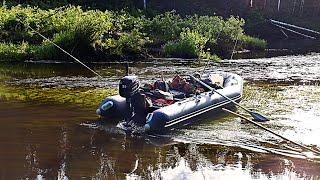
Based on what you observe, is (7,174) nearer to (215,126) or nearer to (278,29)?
(215,126)

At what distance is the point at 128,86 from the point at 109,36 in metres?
14.8

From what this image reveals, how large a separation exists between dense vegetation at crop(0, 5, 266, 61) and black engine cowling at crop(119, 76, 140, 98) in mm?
12680

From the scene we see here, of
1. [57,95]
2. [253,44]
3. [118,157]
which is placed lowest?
[118,157]

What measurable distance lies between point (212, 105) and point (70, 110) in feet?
12.2

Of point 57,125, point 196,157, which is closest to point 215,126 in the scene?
point 196,157

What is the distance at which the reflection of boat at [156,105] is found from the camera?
11562mm

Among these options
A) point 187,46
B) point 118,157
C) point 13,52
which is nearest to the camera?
point 118,157

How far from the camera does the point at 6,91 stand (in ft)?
54.0

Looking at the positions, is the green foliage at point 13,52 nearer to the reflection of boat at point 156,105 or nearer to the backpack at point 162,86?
the reflection of boat at point 156,105

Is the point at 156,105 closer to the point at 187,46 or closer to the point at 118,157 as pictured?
the point at 118,157

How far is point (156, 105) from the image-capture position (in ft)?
40.4

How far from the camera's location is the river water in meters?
9.47

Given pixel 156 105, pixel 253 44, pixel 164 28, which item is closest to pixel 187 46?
pixel 164 28

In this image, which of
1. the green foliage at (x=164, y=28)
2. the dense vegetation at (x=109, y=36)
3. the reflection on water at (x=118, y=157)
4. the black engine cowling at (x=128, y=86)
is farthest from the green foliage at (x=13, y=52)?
the black engine cowling at (x=128, y=86)
